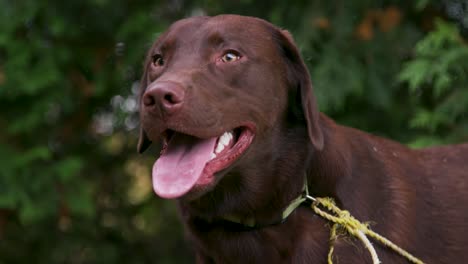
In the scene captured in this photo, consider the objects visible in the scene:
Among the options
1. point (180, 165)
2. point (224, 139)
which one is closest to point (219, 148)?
point (224, 139)

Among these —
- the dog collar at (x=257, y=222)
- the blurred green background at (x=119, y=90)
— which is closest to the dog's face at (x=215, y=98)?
the dog collar at (x=257, y=222)

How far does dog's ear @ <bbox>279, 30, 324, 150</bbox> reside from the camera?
3.30m

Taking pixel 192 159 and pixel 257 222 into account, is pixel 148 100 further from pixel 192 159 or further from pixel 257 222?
pixel 257 222

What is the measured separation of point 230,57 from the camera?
3.34 metres

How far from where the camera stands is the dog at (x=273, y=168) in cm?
326

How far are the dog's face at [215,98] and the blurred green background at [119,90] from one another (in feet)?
6.53

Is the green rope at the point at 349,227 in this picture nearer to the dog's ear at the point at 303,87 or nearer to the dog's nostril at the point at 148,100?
the dog's ear at the point at 303,87

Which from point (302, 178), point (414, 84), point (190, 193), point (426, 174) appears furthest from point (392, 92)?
point (190, 193)

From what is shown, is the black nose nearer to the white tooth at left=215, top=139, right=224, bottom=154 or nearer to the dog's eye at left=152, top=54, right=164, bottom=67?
the white tooth at left=215, top=139, right=224, bottom=154

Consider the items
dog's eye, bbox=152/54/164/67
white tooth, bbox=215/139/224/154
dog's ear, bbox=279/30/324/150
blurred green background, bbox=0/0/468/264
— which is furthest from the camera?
blurred green background, bbox=0/0/468/264

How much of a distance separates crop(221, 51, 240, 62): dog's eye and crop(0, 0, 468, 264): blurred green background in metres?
2.13

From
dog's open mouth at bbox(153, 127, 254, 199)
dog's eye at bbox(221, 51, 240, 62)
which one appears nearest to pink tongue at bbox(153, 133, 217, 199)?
dog's open mouth at bbox(153, 127, 254, 199)

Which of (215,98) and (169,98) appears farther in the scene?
(215,98)

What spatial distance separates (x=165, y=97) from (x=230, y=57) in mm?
474
